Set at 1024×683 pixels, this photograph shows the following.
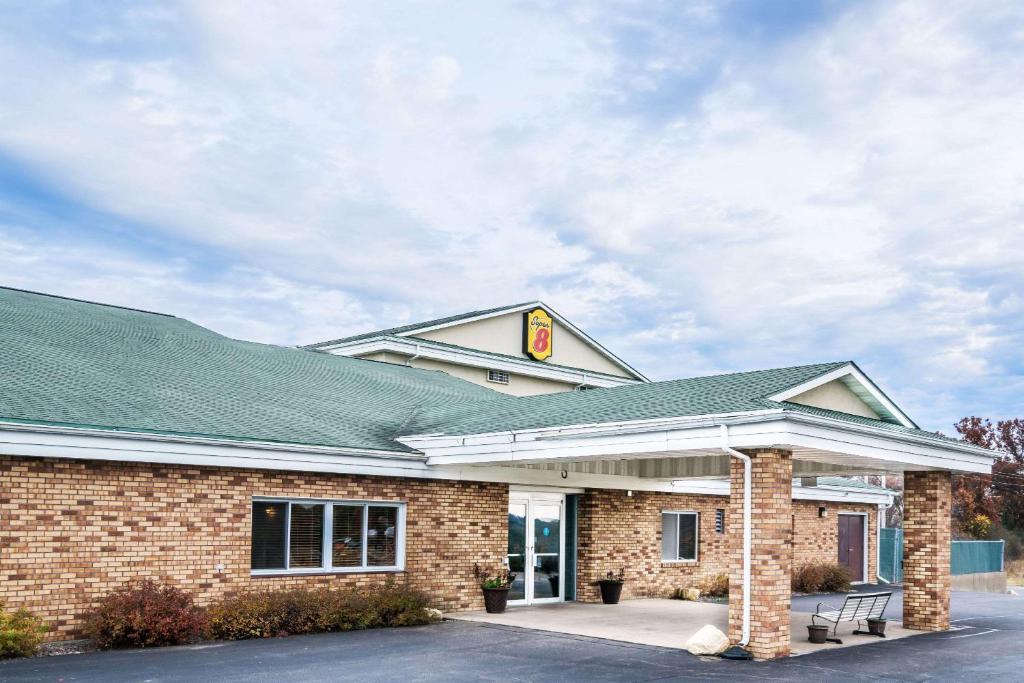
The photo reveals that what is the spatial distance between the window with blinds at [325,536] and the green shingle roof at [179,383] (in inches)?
44.5

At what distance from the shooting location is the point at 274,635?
15250mm

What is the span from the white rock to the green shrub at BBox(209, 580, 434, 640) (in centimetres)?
493

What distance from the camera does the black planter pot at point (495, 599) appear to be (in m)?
19.0

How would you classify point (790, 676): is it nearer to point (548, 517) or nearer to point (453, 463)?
point (453, 463)

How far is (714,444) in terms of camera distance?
14195 mm

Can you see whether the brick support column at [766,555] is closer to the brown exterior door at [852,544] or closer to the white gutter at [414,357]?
the brown exterior door at [852,544]

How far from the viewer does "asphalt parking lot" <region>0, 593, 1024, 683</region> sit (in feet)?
39.8

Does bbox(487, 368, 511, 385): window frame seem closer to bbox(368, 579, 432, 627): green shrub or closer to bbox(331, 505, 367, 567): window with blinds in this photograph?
bbox(331, 505, 367, 567): window with blinds

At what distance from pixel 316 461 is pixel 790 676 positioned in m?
7.69

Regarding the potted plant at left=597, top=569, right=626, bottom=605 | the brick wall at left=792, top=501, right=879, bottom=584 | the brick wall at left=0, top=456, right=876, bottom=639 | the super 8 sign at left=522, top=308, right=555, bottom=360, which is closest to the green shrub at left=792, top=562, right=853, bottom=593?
the brick wall at left=792, top=501, right=879, bottom=584

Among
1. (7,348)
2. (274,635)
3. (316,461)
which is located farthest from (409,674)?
(7,348)

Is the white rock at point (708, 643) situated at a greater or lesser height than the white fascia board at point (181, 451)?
lesser

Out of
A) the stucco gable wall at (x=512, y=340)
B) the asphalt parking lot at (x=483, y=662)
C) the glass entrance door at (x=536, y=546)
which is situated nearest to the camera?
the asphalt parking lot at (x=483, y=662)

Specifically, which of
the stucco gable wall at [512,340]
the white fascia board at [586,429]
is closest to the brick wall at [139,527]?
the white fascia board at [586,429]
